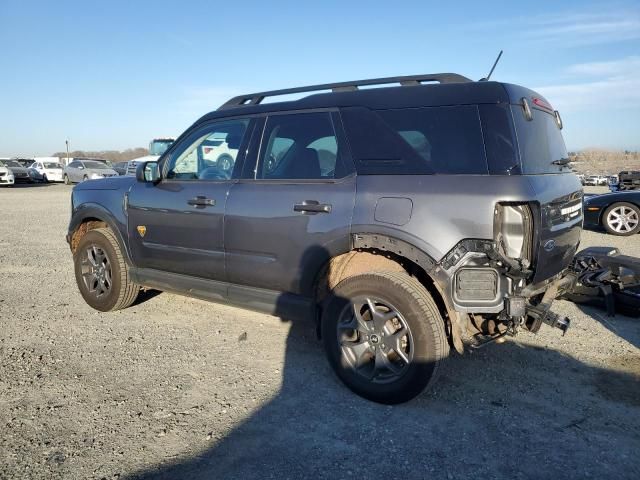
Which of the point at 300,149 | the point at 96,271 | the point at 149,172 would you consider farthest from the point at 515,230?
the point at 96,271

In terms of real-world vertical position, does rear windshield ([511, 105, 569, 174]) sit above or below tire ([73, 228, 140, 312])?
above

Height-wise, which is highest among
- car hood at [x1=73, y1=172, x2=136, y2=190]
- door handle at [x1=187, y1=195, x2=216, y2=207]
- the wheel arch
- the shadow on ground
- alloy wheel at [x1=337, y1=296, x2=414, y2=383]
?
car hood at [x1=73, y1=172, x2=136, y2=190]

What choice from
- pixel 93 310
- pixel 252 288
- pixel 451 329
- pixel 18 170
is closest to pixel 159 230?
pixel 252 288

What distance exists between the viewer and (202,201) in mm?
3869

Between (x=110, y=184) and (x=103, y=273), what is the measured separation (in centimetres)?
91

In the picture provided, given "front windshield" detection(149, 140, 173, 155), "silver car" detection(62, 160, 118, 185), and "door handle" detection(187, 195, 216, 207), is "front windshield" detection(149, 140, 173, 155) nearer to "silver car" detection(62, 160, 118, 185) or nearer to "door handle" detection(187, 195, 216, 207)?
"silver car" detection(62, 160, 118, 185)

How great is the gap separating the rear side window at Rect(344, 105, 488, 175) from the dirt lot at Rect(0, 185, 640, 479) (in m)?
1.57

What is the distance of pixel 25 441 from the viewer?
8.64ft

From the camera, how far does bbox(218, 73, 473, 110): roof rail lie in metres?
3.14

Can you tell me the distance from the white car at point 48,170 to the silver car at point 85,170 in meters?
1.17

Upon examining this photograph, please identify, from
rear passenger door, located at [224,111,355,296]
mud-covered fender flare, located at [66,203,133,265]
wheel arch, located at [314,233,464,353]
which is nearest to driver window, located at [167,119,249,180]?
rear passenger door, located at [224,111,355,296]

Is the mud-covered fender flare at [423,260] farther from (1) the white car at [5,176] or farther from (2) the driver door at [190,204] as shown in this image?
(1) the white car at [5,176]

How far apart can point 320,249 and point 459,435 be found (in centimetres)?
145

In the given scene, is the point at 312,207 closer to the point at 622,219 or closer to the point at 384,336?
the point at 384,336
